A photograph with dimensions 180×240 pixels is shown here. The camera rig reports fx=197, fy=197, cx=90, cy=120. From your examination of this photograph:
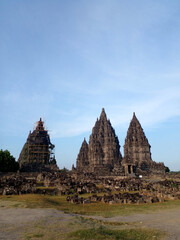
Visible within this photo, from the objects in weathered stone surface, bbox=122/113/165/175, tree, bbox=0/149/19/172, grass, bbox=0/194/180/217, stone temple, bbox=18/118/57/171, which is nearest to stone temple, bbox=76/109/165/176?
weathered stone surface, bbox=122/113/165/175

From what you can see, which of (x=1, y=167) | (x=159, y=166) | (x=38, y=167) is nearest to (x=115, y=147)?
(x=159, y=166)

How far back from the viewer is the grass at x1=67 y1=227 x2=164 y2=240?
6.23 meters

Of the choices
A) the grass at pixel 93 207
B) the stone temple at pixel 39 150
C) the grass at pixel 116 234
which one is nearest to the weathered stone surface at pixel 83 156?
the stone temple at pixel 39 150

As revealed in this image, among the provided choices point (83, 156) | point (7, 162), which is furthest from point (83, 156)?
point (7, 162)

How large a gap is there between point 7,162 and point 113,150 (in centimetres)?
3877

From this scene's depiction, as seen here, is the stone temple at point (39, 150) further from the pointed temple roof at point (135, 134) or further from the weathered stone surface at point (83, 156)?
the pointed temple roof at point (135, 134)

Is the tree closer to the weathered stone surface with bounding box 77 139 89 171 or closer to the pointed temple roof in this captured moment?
the weathered stone surface with bounding box 77 139 89 171

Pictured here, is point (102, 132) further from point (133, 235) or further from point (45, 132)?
point (133, 235)

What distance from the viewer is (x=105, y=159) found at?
237 ft

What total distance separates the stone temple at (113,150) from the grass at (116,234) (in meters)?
43.8

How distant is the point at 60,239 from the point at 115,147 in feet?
225

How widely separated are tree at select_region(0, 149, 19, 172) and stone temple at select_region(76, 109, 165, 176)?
1726 cm

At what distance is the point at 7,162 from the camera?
45656 mm

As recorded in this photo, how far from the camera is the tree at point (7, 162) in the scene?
4509 cm
